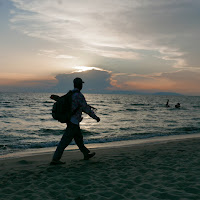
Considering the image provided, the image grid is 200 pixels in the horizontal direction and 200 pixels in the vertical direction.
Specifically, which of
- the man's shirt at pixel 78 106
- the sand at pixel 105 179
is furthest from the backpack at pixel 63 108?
the sand at pixel 105 179

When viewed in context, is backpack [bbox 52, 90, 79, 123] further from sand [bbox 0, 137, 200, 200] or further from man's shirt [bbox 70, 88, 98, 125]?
sand [bbox 0, 137, 200, 200]

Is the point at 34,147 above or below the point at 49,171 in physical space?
below

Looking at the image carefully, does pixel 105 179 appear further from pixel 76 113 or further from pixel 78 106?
pixel 78 106

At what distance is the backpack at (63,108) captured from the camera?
229 inches

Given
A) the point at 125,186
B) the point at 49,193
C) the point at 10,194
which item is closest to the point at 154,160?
the point at 125,186

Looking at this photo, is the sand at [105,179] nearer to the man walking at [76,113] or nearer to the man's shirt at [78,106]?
the man walking at [76,113]

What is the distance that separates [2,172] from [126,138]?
29.7 feet

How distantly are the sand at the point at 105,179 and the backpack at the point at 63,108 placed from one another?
1.50 meters

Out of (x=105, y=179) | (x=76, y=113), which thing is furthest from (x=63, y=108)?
(x=105, y=179)

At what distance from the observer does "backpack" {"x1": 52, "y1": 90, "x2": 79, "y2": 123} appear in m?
5.80

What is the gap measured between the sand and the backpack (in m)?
1.50

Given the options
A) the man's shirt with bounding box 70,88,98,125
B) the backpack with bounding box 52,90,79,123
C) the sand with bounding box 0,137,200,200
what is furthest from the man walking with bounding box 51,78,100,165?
the sand with bounding box 0,137,200,200

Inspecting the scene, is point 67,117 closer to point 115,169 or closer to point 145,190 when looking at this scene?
point 115,169

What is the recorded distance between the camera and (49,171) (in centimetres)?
577
